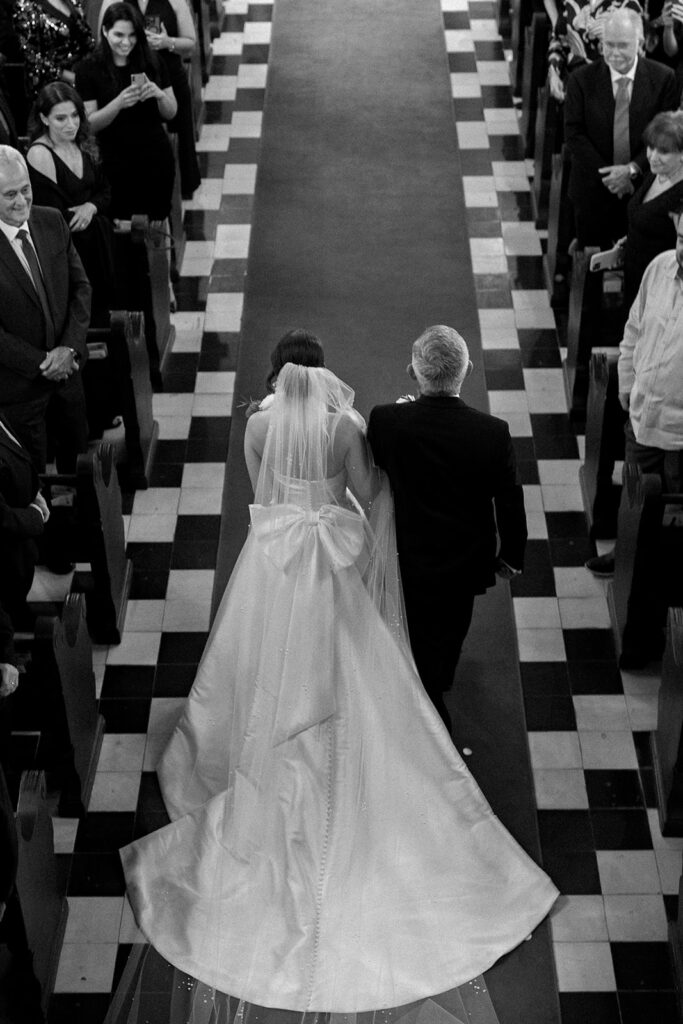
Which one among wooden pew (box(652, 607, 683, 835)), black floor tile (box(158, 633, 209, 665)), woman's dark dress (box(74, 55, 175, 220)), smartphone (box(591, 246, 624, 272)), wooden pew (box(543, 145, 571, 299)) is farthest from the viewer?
wooden pew (box(543, 145, 571, 299))

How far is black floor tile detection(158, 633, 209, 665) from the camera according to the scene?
6.10m

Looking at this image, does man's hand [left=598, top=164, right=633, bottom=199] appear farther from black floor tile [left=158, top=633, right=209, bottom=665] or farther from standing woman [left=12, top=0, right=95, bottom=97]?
black floor tile [left=158, top=633, right=209, bottom=665]

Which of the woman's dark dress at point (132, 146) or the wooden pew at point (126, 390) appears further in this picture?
the woman's dark dress at point (132, 146)

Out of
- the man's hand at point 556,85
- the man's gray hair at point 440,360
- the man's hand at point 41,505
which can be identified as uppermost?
the man's gray hair at point 440,360

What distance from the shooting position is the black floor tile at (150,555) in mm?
6598

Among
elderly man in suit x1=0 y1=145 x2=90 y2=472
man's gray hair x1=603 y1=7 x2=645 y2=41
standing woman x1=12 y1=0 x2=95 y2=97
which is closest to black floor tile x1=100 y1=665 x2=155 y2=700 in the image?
elderly man in suit x1=0 y1=145 x2=90 y2=472

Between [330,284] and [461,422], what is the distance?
393cm

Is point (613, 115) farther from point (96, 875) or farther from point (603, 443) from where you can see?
point (96, 875)

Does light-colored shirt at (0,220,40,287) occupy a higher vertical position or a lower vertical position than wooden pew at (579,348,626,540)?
higher

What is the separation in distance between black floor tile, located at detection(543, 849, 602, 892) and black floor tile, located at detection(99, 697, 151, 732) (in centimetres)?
179

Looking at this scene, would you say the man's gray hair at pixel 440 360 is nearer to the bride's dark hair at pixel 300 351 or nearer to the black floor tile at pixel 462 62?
the bride's dark hair at pixel 300 351

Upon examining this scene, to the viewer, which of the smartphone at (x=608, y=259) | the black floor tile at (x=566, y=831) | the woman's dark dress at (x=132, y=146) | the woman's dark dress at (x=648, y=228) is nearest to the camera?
the black floor tile at (x=566, y=831)

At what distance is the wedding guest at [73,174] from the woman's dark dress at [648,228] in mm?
2603

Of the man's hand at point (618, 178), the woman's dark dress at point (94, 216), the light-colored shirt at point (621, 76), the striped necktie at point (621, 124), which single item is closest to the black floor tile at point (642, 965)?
the man's hand at point (618, 178)
